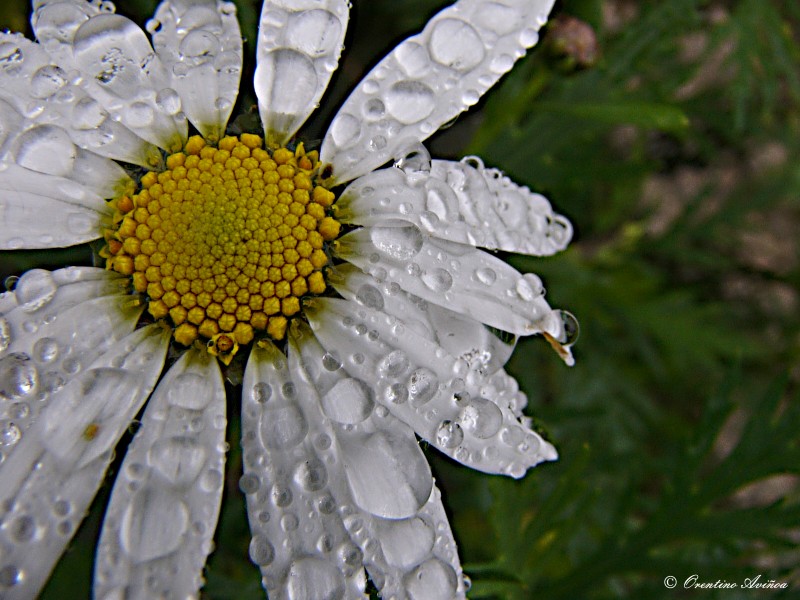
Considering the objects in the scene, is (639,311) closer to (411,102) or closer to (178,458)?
(411,102)

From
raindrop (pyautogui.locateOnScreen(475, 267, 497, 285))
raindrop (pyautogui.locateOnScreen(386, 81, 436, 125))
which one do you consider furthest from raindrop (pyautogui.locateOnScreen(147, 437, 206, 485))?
raindrop (pyautogui.locateOnScreen(386, 81, 436, 125))

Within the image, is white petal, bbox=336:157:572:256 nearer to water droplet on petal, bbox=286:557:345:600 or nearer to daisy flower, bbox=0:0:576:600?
daisy flower, bbox=0:0:576:600

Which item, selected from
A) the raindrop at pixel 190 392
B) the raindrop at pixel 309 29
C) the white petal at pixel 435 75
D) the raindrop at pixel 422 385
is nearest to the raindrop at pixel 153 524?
the raindrop at pixel 190 392

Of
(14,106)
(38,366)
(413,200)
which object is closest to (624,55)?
(413,200)

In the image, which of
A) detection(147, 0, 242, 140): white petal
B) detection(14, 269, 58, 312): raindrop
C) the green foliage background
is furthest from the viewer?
the green foliage background

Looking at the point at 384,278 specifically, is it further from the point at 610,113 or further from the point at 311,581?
the point at 610,113

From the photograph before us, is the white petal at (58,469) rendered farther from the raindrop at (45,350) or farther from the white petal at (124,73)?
the white petal at (124,73)
